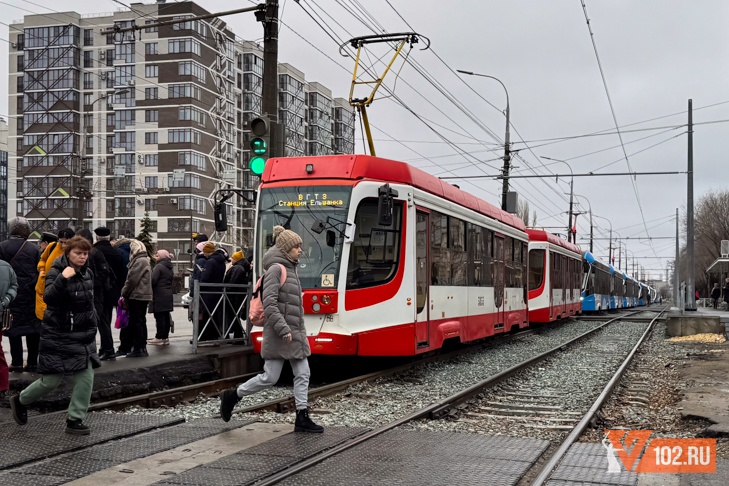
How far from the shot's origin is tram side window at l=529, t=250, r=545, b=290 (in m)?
25.2

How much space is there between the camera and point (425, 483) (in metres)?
5.81

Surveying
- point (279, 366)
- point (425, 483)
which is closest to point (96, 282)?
point (279, 366)

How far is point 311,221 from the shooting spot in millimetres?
11602

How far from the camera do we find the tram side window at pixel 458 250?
14.4 metres

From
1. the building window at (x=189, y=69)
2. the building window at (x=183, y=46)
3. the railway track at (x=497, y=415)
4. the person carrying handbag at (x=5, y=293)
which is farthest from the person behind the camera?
the building window at (x=189, y=69)

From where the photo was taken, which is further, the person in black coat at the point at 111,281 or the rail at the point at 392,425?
the person in black coat at the point at 111,281

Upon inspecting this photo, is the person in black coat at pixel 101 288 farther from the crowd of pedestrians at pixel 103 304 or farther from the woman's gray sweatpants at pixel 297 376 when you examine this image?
the woman's gray sweatpants at pixel 297 376

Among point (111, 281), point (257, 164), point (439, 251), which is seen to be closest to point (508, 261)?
point (439, 251)

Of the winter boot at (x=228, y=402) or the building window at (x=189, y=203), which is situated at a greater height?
the building window at (x=189, y=203)

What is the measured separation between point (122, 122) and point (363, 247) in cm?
7210

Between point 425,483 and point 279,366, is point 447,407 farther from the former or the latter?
point 425,483

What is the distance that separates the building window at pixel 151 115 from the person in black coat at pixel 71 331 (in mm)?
72265

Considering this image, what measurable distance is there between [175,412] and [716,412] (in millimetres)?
5753

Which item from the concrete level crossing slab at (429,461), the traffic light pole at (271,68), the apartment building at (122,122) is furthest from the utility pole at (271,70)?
the apartment building at (122,122)
